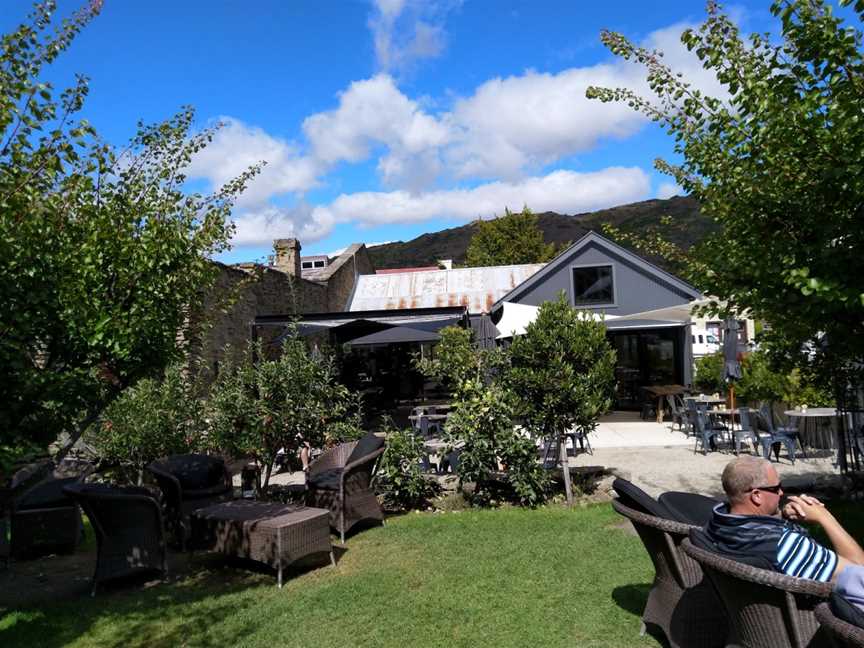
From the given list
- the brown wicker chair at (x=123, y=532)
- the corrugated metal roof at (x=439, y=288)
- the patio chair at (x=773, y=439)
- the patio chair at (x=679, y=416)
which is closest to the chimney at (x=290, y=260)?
the corrugated metal roof at (x=439, y=288)

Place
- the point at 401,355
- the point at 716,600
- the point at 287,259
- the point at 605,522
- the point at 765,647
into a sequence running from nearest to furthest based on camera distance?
the point at 765,647 → the point at 716,600 → the point at 605,522 → the point at 287,259 → the point at 401,355

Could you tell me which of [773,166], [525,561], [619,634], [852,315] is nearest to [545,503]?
[525,561]

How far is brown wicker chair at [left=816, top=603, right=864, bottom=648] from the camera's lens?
220 cm

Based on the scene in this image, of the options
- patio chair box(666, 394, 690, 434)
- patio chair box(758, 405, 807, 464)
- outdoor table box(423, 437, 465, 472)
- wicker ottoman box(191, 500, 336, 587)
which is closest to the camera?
wicker ottoman box(191, 500, 336, 587)

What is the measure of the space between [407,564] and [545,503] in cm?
266

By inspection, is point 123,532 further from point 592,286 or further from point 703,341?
point 703,341

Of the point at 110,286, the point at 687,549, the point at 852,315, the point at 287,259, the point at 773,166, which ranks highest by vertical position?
the point at 287,259

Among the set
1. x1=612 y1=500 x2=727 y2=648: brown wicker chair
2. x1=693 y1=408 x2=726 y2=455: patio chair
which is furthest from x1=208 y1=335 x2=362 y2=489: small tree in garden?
x1=693 y1=408 x2=726 y2=455: patio chair

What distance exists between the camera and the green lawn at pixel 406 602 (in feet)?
14.5

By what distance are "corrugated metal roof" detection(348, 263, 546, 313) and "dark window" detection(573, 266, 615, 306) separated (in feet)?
10.0

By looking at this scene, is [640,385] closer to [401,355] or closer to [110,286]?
[401,355]

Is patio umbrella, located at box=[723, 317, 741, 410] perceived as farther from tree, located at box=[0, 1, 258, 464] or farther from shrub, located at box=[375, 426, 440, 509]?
tree, located at box=[0, 1, 258, 464]

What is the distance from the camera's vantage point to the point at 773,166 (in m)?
4.69

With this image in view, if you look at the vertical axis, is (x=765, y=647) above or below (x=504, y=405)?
below
